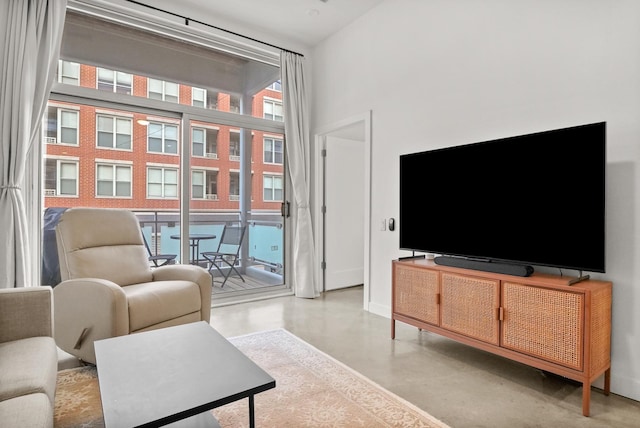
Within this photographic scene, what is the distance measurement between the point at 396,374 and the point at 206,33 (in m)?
3.85

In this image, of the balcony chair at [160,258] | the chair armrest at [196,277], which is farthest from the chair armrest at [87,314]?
the balcony chair at [160,258]

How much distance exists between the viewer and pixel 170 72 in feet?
12.7

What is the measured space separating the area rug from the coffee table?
324mm

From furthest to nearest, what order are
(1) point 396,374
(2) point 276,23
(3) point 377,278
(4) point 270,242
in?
(4) point 270,242 < (2) point 276,23 < (3) point 377,278 < (1) point 396,374

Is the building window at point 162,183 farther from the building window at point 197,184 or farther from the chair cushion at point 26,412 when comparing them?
the chair cushion at point 26,412

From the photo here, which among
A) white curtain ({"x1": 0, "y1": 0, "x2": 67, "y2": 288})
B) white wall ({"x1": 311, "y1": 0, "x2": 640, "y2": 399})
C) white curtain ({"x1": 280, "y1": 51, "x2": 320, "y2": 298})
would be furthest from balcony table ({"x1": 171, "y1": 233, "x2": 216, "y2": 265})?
white wall ({"x1": 311, "y1": 0, "x2": 640, "y2": 399})

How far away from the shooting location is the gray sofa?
108 cm

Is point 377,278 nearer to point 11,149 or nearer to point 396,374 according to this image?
point 396,374

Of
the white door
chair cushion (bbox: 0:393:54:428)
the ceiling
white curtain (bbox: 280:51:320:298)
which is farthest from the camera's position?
the white door

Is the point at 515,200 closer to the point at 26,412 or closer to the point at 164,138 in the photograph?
the point at 26,412

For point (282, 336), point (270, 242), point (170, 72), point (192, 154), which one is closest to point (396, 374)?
point (282, 336)

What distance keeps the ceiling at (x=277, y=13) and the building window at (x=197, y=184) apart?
1.67 m

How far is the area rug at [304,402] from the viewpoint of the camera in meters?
1.75

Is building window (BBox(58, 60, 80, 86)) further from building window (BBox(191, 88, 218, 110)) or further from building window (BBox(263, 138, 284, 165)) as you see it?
building window (BBox(263, 138, 284, 165))
